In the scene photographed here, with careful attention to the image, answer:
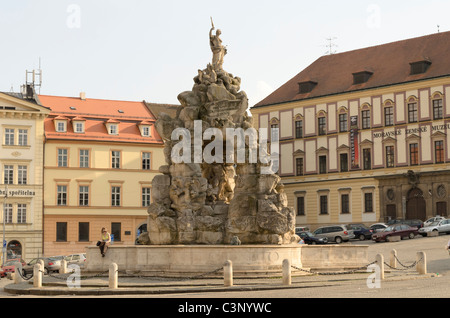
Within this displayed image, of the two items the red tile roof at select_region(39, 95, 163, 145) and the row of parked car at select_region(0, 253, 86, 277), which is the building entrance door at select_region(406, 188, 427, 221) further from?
the row of parked car at select_region(0, 253, 86, 277)

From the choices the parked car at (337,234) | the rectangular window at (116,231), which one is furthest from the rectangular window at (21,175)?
the parked car at (337,234)

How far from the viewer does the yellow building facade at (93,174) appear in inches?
2594

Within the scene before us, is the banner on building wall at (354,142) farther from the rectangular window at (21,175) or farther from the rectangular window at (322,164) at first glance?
the rectangular window at (21,175)

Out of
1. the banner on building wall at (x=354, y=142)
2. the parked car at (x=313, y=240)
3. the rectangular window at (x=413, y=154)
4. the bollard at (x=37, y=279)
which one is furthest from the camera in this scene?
the banner on building wall at (x=354, y=142)

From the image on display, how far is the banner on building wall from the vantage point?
7300 cm

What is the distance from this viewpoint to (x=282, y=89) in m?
80.2

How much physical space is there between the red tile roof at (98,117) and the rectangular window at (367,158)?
57.2 feet

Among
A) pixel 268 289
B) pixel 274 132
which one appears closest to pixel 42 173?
pixel 274 132

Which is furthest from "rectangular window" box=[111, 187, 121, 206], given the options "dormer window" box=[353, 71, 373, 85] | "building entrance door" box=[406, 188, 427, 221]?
"building entrance door" box=[406, 188, 427, 221]

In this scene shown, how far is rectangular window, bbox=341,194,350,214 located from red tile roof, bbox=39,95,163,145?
54.5ft
